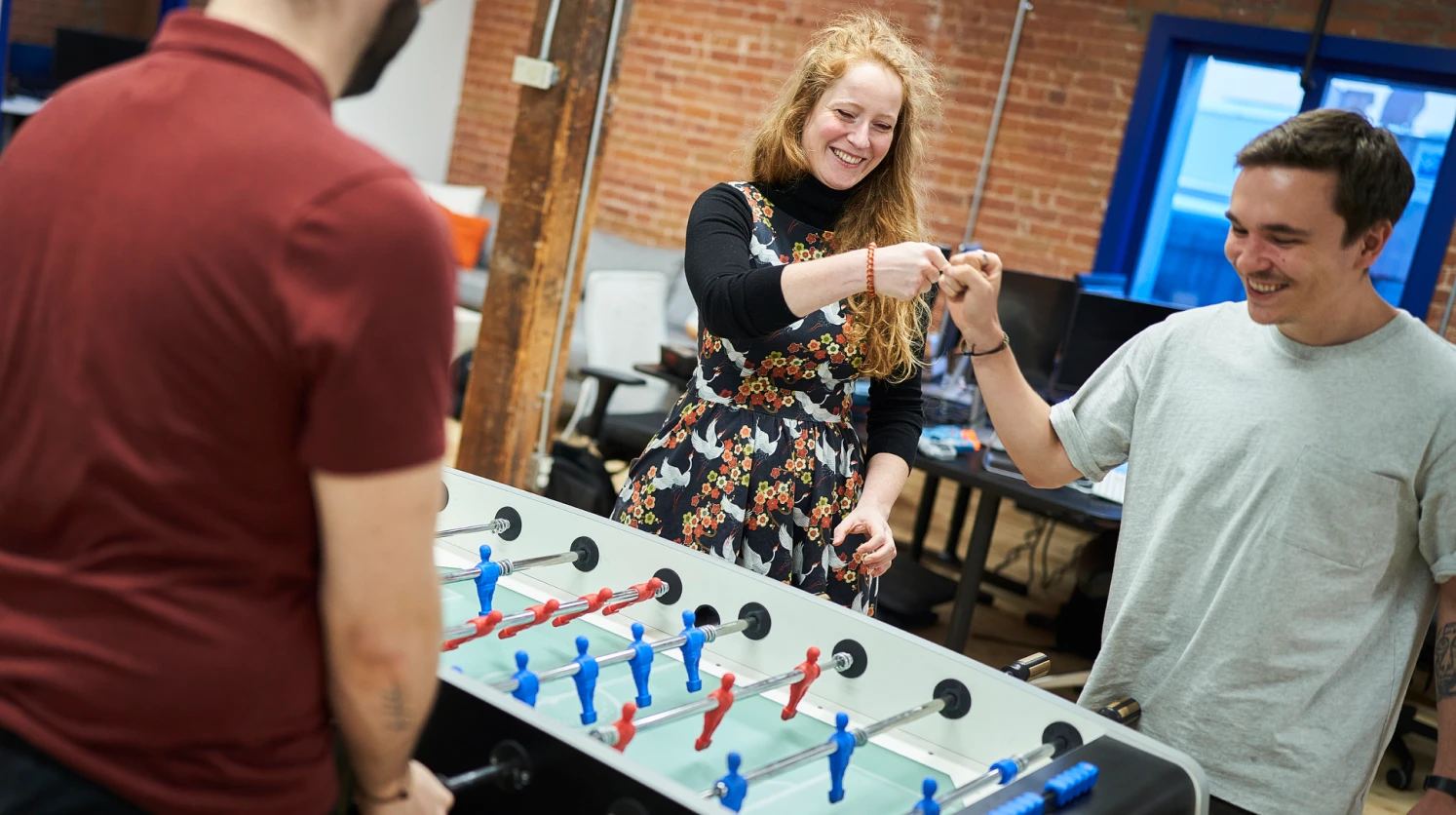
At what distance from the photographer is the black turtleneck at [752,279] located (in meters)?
1.89

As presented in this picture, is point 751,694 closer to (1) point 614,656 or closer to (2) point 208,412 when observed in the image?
(1) point 614,656

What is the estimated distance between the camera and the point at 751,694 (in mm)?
1526

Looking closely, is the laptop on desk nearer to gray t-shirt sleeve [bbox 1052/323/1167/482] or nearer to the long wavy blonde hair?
the long wavy blonde hair

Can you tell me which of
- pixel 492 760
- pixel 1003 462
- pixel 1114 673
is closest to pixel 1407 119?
pixel 1003 462

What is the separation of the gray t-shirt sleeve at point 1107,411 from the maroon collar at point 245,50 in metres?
1.29

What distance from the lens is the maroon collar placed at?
0.88 meters

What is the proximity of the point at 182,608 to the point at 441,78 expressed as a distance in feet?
25.4

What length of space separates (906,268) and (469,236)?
6119mm

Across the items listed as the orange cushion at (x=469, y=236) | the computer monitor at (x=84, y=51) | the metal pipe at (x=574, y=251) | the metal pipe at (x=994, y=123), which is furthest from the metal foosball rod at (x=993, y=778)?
the orange cushion at (x=469, y=236)

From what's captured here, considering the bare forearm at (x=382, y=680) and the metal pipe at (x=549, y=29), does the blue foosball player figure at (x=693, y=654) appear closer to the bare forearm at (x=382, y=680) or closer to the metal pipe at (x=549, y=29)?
the bare forearm at (x=382, y=680)

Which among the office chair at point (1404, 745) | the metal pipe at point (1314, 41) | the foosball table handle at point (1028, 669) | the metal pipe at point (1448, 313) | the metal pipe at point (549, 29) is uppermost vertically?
the metal pipe at point (1314, 41)

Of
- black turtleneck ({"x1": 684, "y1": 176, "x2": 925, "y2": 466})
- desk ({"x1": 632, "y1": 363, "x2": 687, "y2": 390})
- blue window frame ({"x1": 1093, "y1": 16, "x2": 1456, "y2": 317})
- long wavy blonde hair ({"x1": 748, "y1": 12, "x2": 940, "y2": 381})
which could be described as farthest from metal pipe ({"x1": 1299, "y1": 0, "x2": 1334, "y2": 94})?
black turtleneck ({"x1": 684, "y1": 176, "x2": 925, "y2": 466})

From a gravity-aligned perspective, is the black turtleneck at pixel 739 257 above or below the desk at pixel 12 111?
above

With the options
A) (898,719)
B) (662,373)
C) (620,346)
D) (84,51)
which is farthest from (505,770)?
(84,51)
